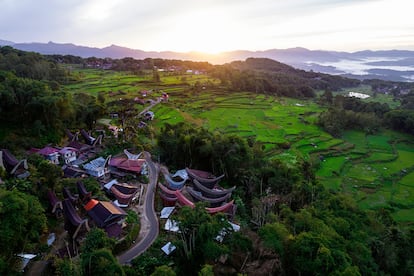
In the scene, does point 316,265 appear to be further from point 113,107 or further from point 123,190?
point 113,107

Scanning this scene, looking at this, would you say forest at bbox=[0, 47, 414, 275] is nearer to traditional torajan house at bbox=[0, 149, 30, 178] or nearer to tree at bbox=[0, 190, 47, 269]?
tree at bbox=[0, 190, 47, 269]

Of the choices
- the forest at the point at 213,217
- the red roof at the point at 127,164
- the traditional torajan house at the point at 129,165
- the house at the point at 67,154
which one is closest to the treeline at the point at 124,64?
the forest at the point at 213,217

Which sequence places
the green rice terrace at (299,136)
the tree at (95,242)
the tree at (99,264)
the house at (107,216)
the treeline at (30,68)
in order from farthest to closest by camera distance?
the treeline at (30,68) → the green rice terrace at (299,136) → the house at (107,216) → the tree at (95,242) → the tree at (99,264)

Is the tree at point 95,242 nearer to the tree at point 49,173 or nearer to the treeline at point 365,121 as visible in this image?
the tree at point 49,173

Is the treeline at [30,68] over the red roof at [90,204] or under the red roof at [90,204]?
over

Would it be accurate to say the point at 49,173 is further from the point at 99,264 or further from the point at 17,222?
the point at 99,264

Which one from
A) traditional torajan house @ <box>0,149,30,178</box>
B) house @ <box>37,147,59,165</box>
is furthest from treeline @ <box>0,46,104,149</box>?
traditional torajan house @ <box>0,149,30,178</box>
